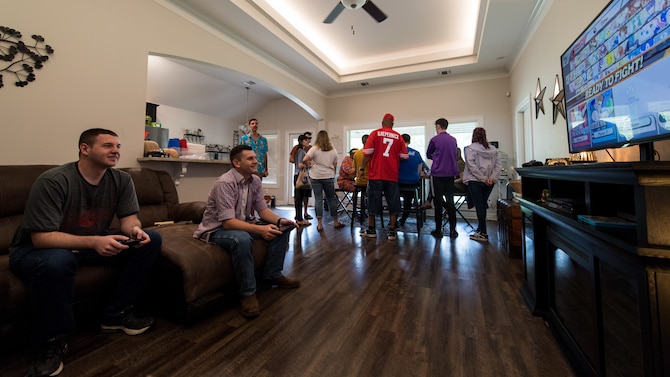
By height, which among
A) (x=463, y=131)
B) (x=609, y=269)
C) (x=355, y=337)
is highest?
(x=463, y=131)

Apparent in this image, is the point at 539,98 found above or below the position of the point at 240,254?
above

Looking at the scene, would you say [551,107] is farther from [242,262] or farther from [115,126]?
[115,126]

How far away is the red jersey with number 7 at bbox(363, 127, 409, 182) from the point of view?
339 cm

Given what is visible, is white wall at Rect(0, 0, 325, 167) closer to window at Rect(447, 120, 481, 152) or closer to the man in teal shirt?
the man in teal shirt

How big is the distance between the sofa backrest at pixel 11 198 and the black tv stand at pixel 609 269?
278 cm

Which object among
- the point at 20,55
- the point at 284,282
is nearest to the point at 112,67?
the point at 20,55

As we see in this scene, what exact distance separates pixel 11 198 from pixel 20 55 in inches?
48.9

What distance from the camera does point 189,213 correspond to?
2494 millimetres

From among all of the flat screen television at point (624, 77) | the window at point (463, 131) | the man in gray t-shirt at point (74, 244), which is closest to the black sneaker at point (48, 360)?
the man in gray t-shirt at point (74, 244)

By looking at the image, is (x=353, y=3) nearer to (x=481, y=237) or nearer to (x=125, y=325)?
(x=481, y=237)

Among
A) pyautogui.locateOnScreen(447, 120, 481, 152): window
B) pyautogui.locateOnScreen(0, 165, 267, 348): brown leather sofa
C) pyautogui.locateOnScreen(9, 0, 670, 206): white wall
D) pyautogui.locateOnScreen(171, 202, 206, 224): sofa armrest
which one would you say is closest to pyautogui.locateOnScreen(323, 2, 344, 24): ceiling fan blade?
pyautogui.locateOnScreen(9, 0, 670, 206): white wall

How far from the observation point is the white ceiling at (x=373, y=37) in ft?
11.6

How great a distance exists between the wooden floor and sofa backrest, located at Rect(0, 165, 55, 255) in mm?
711

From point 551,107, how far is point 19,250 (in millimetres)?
4613
